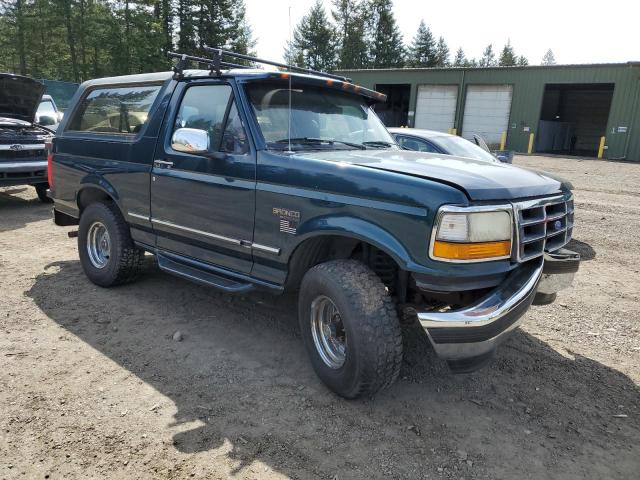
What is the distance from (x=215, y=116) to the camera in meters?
3.99

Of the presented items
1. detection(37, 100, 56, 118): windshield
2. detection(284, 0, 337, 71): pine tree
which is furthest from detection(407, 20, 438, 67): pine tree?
detection(37, 100, 56, 118): windshield

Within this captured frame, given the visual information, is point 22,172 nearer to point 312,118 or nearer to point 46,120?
point 46,120

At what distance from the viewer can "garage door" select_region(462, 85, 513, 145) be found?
29.6 meters

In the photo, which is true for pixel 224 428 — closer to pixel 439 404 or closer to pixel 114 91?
pixel 439 404

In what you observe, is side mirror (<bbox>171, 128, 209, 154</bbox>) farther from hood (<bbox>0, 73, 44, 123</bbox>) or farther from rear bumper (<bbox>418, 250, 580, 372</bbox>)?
hood (<bbox>0, 73, 44, 123</bbox>)

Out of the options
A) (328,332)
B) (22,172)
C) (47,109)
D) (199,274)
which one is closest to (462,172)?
(328,332)

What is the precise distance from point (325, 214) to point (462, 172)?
89cm

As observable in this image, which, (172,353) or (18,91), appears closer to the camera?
(172,353)

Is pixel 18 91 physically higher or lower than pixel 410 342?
higher

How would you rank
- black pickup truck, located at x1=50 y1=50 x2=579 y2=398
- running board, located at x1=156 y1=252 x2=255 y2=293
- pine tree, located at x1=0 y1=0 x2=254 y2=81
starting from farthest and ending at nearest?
1. pine tree, located at x1=0 y1=0 x2=254 y2=81
2. running board, located at x1=156 y1=252 x2=255 y2=293
3. black pickup truck, located at x1=50 y1=50 x2=579 y2=398

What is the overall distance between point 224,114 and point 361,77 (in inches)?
1267

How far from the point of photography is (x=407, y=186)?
9.25ft

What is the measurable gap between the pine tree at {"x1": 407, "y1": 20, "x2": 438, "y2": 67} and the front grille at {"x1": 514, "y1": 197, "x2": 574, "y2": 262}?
231 ft

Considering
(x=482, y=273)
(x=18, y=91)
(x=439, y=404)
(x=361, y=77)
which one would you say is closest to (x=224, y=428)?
(x=439, y=404)
